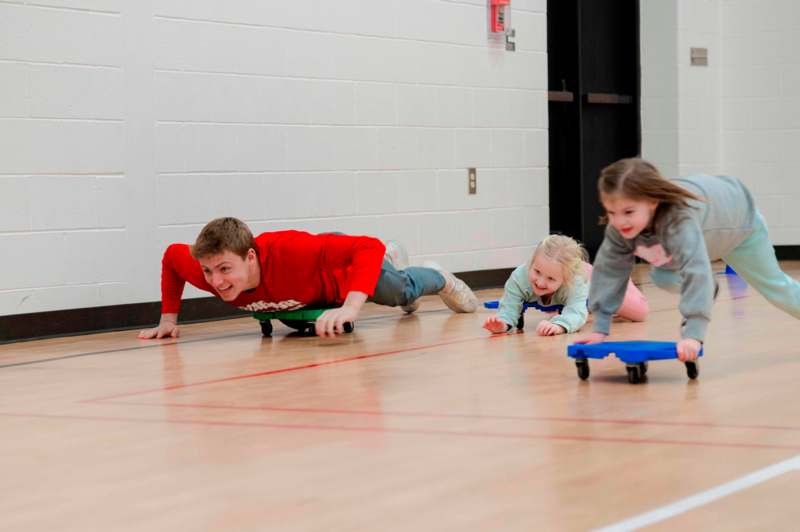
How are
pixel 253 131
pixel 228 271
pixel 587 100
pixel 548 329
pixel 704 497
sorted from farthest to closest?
pixel 587 100, pixel 253 131, pixel 548 329, pixel 228 271, pixel 704 497

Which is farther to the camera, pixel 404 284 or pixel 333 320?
pixel 404 284

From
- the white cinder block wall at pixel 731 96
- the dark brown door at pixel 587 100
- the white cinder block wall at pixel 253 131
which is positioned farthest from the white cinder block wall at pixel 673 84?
the white cinder block wall at pixel 253 131

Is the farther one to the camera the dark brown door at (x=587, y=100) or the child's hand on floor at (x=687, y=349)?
the dark brown door at (x=587, y=100)

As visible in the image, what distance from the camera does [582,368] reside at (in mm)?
3408

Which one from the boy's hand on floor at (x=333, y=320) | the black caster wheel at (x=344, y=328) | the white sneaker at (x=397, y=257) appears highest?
the white sneaker at (x=397, y=257)

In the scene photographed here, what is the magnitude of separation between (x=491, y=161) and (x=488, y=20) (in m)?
0.79

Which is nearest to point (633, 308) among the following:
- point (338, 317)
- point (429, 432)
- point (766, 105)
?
point (338, 317)

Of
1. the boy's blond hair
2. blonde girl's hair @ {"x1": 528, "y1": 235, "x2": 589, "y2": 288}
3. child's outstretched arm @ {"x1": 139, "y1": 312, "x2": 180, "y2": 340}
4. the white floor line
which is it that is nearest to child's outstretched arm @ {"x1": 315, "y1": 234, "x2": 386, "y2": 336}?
the boy's blond hair

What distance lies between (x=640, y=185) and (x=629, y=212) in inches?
3.2

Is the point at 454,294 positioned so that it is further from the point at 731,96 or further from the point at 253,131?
the point at 731,96

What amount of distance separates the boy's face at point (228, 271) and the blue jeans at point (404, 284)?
0.72 meters

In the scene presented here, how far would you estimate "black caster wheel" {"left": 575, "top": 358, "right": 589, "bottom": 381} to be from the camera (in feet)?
11.1

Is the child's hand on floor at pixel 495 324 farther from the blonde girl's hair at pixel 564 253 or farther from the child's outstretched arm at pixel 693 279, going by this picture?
the child's outstretched arm at pixel 693 279

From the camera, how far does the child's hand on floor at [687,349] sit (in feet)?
10.5
